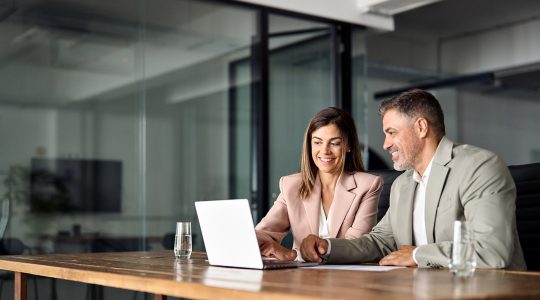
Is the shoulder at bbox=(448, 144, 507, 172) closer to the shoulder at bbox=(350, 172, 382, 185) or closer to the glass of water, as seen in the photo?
the shoulder at bbox=(350, 172, 382, 185)

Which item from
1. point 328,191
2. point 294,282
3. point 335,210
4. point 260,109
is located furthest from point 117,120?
point 294,282

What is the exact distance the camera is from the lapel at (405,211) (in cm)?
274

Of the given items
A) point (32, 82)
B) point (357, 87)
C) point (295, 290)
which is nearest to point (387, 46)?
point (357, 87)

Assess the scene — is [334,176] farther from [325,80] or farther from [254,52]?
[325,80]

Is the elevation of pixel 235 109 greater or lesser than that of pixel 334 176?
greater

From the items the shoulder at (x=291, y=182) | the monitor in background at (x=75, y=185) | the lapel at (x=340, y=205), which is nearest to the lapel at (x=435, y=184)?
the lapel at (x=340, y=205)

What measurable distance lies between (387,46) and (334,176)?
245 inches

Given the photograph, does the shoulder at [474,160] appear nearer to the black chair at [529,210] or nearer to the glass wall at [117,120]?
the black chair at [529,210]

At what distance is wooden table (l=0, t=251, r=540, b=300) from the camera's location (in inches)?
62.1

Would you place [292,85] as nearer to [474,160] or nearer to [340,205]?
[340,205]

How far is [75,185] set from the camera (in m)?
4.91

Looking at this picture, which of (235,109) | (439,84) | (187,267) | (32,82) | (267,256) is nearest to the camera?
(187,267)

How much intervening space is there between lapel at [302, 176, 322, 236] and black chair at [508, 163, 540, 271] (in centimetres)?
81

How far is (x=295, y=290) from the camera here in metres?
1.64
